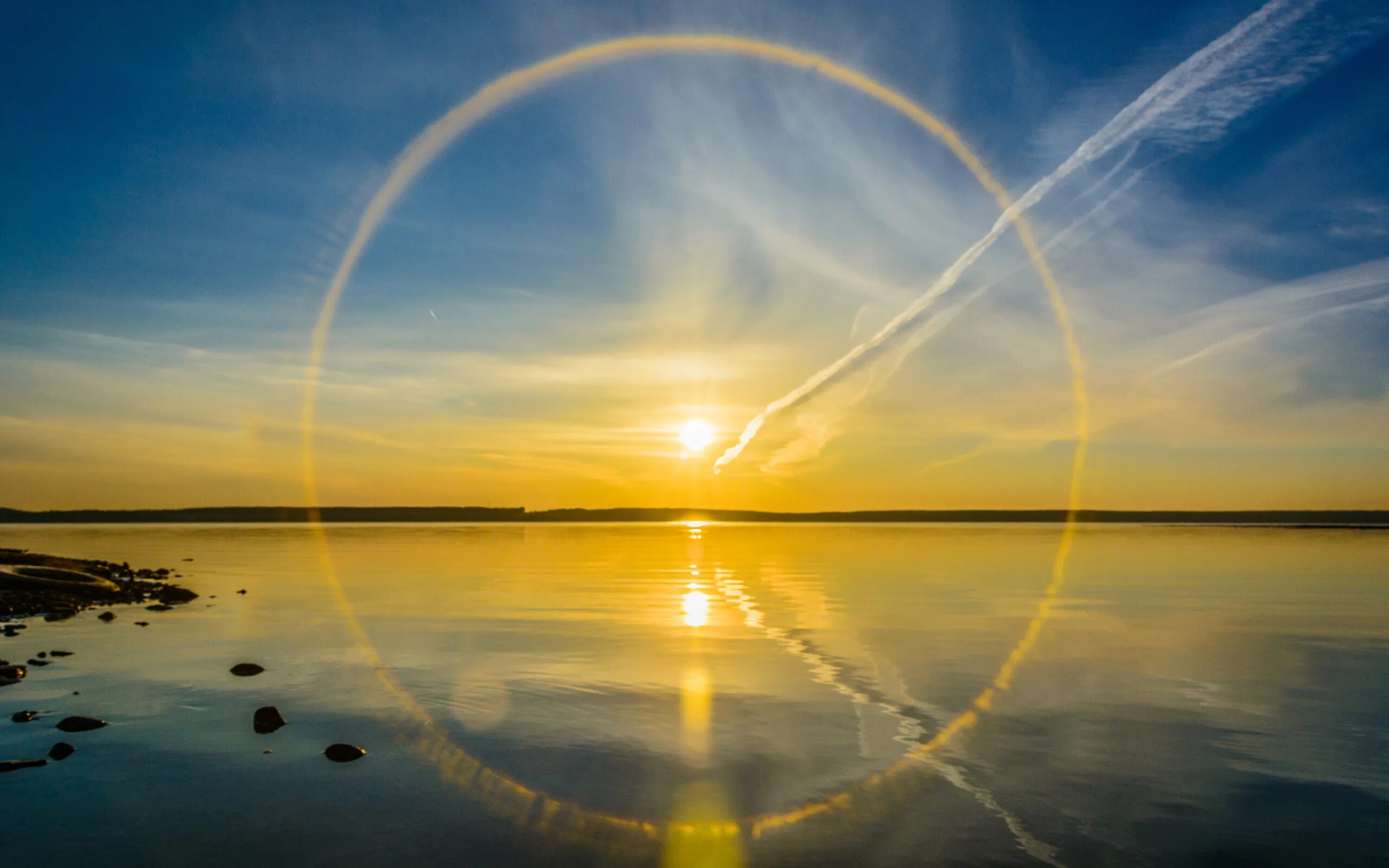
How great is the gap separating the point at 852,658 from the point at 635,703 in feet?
32.1

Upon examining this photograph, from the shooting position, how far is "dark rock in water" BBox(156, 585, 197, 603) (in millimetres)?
50631

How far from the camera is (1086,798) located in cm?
1609

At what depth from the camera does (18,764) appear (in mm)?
17516

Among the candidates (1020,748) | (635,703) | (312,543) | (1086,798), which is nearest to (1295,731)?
(1020,748)

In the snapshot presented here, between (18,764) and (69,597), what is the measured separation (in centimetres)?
3827

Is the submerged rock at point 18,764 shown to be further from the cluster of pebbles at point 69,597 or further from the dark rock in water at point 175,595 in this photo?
the dark rock in water at point 175,595

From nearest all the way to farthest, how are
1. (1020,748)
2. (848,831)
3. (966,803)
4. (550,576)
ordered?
1. (848,831)
2. (966,803)
3. (1020,748)
4. (550,576)

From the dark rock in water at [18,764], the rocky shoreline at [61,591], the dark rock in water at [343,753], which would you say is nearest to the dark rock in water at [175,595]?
the rocky shoreline at [61,591]

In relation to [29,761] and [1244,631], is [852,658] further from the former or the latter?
[29,761]

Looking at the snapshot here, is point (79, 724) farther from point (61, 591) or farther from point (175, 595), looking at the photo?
point (61, 591)

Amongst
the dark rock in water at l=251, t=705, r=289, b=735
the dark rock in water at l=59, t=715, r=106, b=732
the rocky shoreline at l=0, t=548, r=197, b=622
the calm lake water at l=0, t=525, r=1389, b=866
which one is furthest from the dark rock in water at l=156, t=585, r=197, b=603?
the dark rock in water at l=251, t=705, r=289, b=735

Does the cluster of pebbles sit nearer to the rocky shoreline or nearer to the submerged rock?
the rocky shoreline

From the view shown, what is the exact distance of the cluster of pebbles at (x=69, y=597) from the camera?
21531 millimetres

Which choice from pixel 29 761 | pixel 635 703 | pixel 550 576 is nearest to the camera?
pixel 29 761
